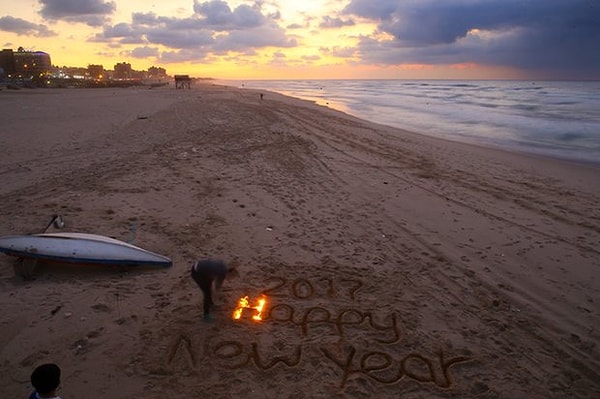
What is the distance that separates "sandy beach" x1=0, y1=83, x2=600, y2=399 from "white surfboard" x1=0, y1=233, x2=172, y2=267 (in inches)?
7.1

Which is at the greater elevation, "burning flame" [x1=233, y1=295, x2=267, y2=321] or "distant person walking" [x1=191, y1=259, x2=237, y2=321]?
"distant person walking" [x1=191, y1=259, x2=237, y2=321]

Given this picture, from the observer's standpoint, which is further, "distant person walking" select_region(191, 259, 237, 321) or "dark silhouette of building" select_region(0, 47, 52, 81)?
"dark silhouette of building" select_region(0, 47, 52, 81)

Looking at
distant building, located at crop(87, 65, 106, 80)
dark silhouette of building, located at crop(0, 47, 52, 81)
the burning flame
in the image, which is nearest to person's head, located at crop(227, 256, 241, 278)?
the burning flame

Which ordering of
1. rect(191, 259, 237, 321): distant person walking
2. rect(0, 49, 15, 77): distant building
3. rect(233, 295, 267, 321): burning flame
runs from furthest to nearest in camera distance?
rect(0, 49, 15, 77): distant building
rect(233, 295, 267, 321): burning flame
rect(191, 259, 237, 321): distant person walking

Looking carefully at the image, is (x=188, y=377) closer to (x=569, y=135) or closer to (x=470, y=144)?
(x=470, y=144)

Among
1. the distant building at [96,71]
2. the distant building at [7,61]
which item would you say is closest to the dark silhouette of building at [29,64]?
the distant building at [7,61]

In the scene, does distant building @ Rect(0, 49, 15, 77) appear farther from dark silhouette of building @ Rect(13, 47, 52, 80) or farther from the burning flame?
the burning flame

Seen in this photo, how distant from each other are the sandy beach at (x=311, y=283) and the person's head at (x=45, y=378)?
808 mm

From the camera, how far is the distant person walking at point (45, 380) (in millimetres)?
2211

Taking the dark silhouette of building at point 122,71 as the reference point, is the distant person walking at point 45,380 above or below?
below

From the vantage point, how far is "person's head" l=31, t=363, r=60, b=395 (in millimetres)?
2209

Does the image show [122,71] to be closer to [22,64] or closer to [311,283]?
[22,64]

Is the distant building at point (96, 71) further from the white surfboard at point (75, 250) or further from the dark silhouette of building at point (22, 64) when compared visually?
the white surfboard at point (75, 250)

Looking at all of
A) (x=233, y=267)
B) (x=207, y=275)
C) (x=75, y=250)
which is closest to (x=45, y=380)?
(x=207, y=275)
